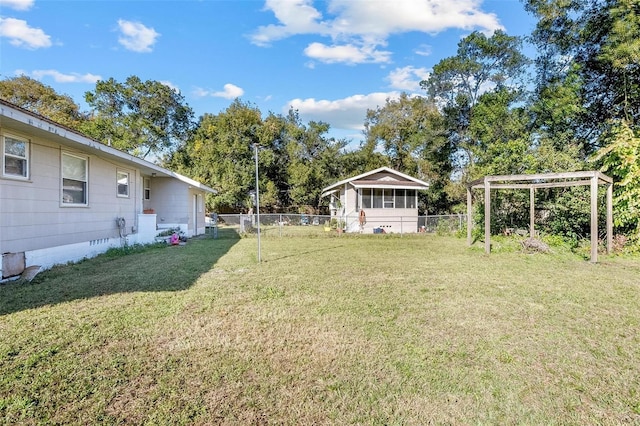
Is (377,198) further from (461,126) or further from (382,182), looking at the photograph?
(461,126)

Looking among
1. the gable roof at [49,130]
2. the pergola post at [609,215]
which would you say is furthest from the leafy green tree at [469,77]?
the gable roof at [49,130]

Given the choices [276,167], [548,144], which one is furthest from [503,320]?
[276,167]

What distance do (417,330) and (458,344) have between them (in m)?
0.47

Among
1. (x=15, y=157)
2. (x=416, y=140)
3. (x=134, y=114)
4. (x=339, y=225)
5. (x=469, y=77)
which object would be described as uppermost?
(x=469, y=77)

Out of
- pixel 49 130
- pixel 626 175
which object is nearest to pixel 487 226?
pixel 626 175

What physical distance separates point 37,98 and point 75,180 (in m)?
26.0

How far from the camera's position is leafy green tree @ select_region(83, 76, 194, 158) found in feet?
96.5

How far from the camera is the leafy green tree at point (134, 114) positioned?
29422 millimetres

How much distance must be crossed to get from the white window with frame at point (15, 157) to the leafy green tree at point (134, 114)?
24.6 m

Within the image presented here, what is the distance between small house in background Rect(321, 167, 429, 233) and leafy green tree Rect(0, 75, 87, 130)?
23346 millimetres

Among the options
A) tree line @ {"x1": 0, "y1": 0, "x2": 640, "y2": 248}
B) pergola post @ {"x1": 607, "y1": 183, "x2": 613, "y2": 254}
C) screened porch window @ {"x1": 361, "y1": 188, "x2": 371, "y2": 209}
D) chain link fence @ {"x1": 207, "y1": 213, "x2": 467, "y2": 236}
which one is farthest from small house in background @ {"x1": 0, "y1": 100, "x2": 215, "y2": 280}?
pergola post @ {"x1": 607, "y1": 183, "x2": 613, "y2": 254}

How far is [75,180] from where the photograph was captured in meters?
8.20

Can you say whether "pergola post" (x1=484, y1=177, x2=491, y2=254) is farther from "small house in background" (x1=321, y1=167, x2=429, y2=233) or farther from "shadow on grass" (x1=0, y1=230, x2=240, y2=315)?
"small house in background" (x1=321, y1=167, x2=429, y2=233)

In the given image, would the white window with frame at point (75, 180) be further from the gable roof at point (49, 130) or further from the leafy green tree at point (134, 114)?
the leafy green tree at point (134, 114)
